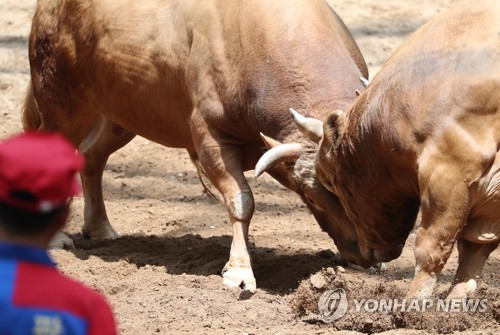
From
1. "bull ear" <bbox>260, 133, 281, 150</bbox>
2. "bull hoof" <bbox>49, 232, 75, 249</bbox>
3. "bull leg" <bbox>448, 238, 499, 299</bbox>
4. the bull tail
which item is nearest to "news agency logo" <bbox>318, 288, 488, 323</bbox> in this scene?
Answer: "bull leg" <bbox>448, 238, 499, 299</bbox>

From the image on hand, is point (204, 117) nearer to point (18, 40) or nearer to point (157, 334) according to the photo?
point (157, 334)

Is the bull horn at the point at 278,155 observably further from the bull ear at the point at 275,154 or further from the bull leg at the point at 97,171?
the bull leg at the point at 97,171

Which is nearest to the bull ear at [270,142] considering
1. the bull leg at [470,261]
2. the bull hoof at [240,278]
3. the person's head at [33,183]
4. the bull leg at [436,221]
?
the bull hoof at [240,278]

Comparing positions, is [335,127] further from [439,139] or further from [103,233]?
[103,233]

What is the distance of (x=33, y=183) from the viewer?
2.48m

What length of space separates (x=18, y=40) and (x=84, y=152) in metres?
4.35

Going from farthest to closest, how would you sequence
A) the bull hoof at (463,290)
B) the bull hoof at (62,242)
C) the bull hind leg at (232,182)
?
the bull hoof at (62,242) → the bull hind leg at (232,182) → the bull hoof at (463,290)

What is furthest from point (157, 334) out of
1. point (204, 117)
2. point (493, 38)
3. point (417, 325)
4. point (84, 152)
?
point (84, 152)

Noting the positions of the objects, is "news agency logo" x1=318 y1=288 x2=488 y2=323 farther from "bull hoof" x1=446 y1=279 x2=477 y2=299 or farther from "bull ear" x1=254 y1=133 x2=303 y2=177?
"bull ear" x1=254 y1=133 x2=303 y2=177

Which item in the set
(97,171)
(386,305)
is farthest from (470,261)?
(97,171)

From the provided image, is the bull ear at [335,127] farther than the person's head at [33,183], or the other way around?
the bull ear at [335,127]

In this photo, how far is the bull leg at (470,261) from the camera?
18.8ft

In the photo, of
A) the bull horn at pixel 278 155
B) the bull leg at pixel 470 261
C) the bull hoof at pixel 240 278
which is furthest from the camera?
the bull hoof at pixel 240 278

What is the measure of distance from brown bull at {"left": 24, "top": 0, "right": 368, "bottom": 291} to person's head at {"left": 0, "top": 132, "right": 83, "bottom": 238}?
408 centimetres
